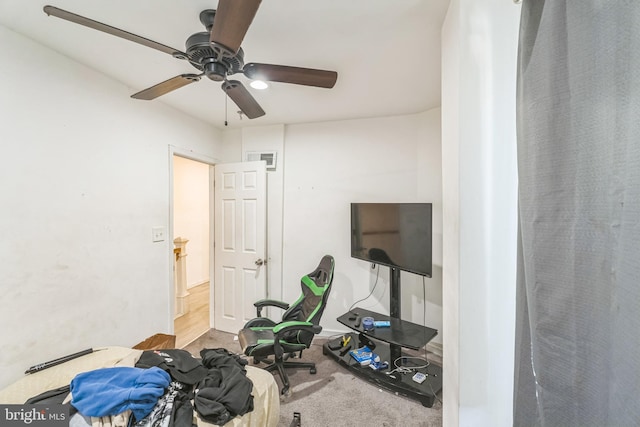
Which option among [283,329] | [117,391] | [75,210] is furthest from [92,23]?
[283,329]

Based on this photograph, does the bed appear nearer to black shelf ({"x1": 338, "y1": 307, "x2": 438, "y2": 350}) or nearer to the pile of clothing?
the pile of clothing

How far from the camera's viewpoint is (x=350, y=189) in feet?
9.53

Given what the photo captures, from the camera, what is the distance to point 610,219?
577 millimetres

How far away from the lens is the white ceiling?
1276 millimetres

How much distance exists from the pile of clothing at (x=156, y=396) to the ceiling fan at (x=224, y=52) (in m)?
1.63

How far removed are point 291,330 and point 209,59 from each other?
1944mm

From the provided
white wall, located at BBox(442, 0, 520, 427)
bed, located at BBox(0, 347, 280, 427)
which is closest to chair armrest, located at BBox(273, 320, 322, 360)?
bed, located at BBox(0, 347, 280, 427)

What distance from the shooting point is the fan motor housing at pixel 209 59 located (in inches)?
47.3

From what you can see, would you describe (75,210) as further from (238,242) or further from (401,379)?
(401,379)

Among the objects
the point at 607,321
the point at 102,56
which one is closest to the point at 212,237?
the point at 102,56

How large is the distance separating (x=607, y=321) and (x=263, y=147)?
3.11 metres

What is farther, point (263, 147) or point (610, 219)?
point (263, 147)

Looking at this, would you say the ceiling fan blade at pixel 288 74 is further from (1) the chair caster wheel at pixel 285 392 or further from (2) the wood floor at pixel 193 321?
(2) the wood floor at pixel 193 321

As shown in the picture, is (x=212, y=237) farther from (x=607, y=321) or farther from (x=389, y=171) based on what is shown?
(x=607, y=321)
